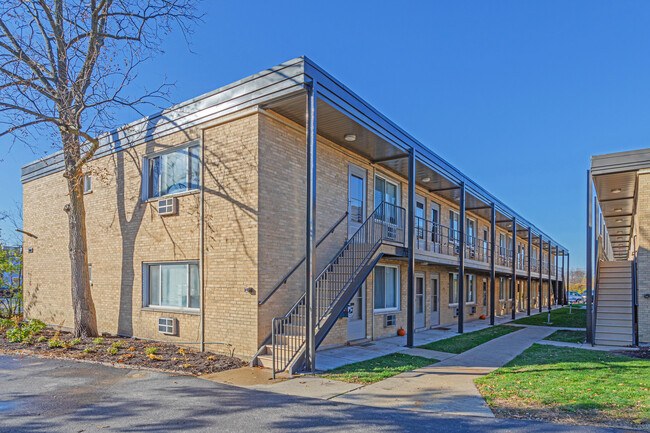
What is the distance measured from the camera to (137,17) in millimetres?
12156

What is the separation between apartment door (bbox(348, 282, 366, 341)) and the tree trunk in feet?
23.8

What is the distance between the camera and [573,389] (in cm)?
720

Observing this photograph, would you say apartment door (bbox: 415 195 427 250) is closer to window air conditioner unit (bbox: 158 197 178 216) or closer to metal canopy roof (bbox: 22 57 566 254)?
metal canopy roof (bbox: 22 57 566 254)

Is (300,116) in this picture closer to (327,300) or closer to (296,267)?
(296,267)

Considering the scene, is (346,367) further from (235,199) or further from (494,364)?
(235,199)

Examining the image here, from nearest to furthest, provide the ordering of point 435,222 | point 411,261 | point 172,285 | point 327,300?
point 327,300 < point 172,285 < point 411,261 < point 435,222

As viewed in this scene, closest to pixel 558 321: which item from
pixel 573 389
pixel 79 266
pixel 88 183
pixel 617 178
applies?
pixel 617 178

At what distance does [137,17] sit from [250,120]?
18.1ft

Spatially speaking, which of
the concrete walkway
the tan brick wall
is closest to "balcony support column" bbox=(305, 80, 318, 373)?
the tan brick wall

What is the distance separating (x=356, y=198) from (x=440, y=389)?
22.4ft

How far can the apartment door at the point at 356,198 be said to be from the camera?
1275cm

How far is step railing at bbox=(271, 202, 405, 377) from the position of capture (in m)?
8.65

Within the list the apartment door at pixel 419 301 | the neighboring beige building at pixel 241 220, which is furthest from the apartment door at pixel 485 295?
the neighboring beige building at pixel 241 220

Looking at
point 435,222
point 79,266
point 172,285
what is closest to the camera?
point 172,285
